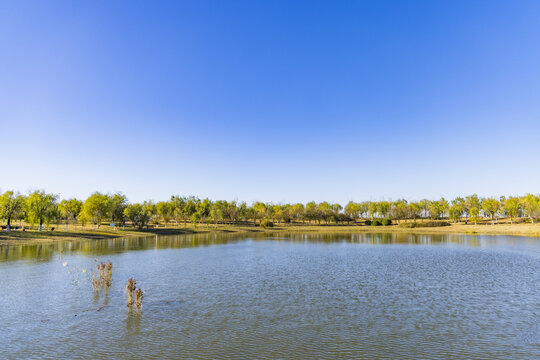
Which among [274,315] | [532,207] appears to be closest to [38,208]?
[274,315]

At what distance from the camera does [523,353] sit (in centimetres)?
1474

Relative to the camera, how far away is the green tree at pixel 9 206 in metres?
80.2

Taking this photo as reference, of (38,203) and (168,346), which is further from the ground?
(38,203)

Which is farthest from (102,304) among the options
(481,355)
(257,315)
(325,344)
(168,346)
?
(481,355)

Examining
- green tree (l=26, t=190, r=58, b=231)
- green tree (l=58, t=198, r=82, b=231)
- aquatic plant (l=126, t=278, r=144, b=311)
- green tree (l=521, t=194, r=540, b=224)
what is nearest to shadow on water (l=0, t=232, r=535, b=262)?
green tree (l=26, t=190, r=58, b=231)

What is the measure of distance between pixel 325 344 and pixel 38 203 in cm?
9540

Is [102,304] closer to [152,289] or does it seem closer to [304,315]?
[152,289]

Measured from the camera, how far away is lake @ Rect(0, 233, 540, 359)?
15164 mm

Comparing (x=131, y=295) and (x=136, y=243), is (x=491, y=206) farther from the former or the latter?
(x=131, y=295)

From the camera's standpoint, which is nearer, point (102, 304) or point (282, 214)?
point (102, 304)

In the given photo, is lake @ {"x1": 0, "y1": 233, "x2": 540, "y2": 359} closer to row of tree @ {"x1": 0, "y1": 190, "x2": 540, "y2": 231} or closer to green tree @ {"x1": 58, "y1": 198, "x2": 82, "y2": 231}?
row of tree @ {"x1": 0, "y1": 190, "x2": 540, "y2": 231}

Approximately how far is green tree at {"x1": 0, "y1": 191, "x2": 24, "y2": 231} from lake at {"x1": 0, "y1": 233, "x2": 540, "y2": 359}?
2282 inches

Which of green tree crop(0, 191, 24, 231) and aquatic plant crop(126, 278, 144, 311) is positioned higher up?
green tree crop(0, 191, 24, 231)

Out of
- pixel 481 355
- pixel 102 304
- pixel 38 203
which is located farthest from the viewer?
pixel 38 203
